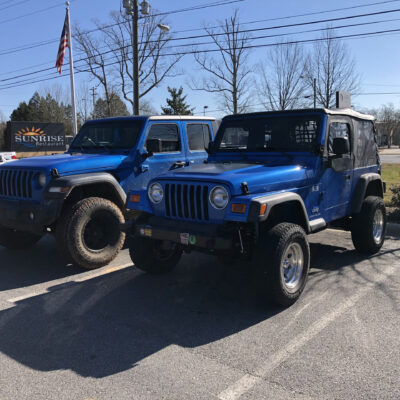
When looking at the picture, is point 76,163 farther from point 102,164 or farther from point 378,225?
point 378,225

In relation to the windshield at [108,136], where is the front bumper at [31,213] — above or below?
below

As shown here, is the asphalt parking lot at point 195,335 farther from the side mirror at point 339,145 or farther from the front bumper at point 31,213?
the side mirror at point 339,145

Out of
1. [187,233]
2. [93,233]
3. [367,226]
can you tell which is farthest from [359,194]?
[93,233]

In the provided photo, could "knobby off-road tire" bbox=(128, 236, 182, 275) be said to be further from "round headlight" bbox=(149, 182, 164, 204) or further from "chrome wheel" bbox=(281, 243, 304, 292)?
"chrome wheel" bbox=(281, 243, 304, 292)

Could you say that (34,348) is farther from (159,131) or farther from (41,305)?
(159,131)

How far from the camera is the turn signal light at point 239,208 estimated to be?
3.74 metres

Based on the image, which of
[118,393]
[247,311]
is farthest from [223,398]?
[247,311]

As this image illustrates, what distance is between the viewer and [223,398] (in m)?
2.71

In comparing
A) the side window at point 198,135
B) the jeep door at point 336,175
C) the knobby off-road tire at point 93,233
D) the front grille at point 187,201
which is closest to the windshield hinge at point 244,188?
the front grille at point 187,201

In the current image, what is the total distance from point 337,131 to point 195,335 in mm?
A: 3189

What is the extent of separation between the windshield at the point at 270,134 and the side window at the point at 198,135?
1.46m

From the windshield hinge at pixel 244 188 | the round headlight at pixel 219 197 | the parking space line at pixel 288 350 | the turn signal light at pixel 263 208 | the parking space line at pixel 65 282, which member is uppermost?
the windshield hinge at pixel 244 188

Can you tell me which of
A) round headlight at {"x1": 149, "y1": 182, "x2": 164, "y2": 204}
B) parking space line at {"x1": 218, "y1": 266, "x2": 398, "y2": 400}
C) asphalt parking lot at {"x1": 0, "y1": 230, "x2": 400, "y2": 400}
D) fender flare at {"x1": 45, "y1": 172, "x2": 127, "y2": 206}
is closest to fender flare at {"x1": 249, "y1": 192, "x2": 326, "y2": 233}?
asphalt parking lot at {"x1": 0, "y1": 230, "x2": 400, "y2": 400}

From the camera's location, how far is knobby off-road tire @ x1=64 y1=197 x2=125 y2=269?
5324 mm
